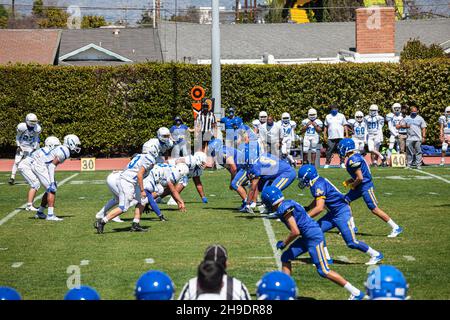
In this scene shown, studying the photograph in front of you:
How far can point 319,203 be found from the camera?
1102 centimetres

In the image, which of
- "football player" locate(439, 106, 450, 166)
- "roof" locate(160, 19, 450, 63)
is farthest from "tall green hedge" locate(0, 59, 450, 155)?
"roof" locate(160, 19, 450, 63)

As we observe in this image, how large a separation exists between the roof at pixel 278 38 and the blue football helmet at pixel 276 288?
3301cm

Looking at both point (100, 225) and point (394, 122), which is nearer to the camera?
point (100, 225)

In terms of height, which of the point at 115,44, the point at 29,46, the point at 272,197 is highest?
the point at 115,44

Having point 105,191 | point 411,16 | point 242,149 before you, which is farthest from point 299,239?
point 411,16

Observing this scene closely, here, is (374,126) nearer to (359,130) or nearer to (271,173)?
(359,130)

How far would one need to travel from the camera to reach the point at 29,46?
42.0 metres

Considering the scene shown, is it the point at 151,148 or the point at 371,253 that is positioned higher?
the point at 151,148

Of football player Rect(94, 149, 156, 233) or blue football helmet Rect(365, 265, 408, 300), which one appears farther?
football player Rect(94, 149, 156, 233)

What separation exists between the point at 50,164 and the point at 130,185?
2.26 meters

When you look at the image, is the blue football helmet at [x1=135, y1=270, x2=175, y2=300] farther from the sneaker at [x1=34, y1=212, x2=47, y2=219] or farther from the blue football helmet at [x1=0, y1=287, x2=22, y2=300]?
the sneaker at [x1=34, y1=212, x2=47, y2=219]

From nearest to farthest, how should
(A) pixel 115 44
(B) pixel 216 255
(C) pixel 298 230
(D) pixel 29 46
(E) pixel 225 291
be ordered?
(E) pixel 225 291
(B) pixel 216 255
(C) pixel 298 230
(D) pixel 29 46
(A) pixel 115 44

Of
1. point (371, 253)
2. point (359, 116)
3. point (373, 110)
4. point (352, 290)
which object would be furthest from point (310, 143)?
point (352, 290)

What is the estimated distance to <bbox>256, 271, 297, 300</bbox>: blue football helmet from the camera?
5.90m
